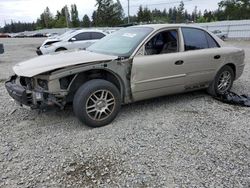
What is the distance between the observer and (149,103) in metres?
4.95

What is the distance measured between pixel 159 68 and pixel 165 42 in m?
0.67

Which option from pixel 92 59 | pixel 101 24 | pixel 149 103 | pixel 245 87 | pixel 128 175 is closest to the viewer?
pixel 128 175

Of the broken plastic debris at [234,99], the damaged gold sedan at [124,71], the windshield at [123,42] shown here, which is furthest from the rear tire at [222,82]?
the windshield at [123,42]

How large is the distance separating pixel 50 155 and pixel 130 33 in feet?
8.69

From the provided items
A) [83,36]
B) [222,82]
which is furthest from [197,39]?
[83,36]

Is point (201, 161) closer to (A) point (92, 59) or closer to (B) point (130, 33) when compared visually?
(A) point (92, 59)

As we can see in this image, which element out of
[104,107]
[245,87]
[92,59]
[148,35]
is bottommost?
[245,87]

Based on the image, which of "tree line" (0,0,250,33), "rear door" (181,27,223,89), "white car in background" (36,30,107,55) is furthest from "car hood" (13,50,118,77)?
"tree line" (0,0,250,33)

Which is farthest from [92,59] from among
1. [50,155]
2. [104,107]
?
[50,155]

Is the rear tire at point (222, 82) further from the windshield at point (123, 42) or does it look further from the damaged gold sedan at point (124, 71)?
the windshield at point (123, 42)

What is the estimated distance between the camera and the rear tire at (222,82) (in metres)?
5.30

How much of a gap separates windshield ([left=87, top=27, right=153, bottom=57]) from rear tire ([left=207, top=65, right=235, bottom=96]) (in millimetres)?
1863

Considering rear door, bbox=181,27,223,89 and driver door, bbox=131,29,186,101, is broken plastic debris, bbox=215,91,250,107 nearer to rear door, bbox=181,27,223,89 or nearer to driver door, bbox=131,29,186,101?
rear door, bbox=181,27,223,89

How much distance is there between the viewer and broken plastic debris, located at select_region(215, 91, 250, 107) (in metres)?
5.00
